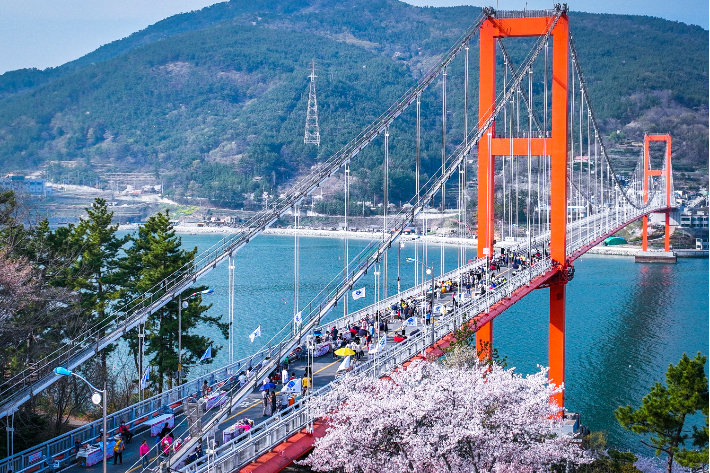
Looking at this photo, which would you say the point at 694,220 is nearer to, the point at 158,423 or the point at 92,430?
the point at 158,423

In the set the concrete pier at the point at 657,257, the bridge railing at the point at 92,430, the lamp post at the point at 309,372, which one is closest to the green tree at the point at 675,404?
the lamp post at the point at 309,372

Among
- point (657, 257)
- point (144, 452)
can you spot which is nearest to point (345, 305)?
point (144, 452)

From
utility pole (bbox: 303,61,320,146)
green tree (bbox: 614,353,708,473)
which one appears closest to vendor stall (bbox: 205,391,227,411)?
green tree (bbox: 614,353,708,473)

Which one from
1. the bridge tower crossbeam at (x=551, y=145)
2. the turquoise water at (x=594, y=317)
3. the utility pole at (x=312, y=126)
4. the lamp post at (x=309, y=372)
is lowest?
the turquoise water at (x=594, y=317)

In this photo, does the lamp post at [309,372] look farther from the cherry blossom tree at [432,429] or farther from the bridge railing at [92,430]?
the bridge railing at [92,430]

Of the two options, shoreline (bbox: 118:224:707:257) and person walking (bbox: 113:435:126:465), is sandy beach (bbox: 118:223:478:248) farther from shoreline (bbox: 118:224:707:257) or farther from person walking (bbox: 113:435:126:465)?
person walking (bbox: 113:435:126:465)

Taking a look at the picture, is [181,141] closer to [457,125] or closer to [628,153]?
[457,125]
